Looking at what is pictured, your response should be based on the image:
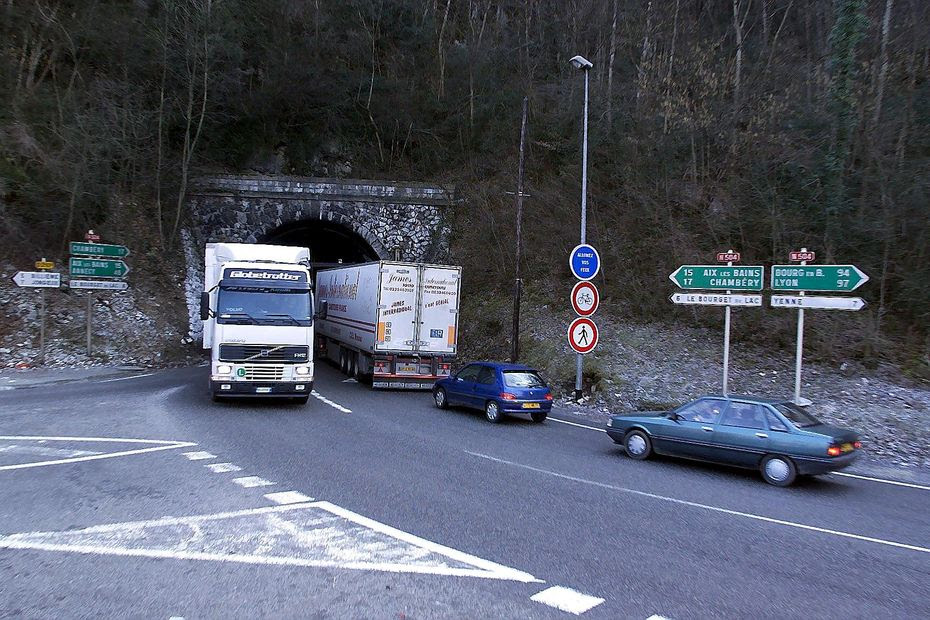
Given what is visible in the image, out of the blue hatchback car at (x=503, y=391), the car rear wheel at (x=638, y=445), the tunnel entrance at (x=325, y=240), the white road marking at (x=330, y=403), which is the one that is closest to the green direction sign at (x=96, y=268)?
the tunnel entrance at (x=325, y=240)

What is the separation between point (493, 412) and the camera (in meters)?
15.6

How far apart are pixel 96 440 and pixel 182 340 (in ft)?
60.9

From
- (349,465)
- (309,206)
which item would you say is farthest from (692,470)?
(309,206)

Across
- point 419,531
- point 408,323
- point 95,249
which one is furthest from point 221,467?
point 95,249

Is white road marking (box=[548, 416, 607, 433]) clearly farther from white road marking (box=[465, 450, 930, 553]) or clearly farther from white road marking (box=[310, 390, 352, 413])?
white road marking (box=[310, 390, 352, 413])

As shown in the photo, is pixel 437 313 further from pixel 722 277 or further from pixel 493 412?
pixel 722 277

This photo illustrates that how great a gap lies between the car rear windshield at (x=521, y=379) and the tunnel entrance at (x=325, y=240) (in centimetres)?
2050

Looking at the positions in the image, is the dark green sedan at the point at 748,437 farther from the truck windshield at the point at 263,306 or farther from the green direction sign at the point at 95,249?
the green direction sign at the point at 95,249

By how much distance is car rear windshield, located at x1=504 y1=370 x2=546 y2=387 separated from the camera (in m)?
15.6

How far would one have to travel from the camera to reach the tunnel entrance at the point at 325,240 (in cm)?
3603

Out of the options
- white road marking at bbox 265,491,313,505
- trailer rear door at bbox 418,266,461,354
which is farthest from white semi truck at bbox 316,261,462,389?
white road marking at bbox 265,491,313,505

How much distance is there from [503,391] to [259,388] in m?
5.67

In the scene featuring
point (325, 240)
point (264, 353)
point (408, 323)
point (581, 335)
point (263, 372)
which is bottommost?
point (263, 372)

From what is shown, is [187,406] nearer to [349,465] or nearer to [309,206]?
[349,465]
